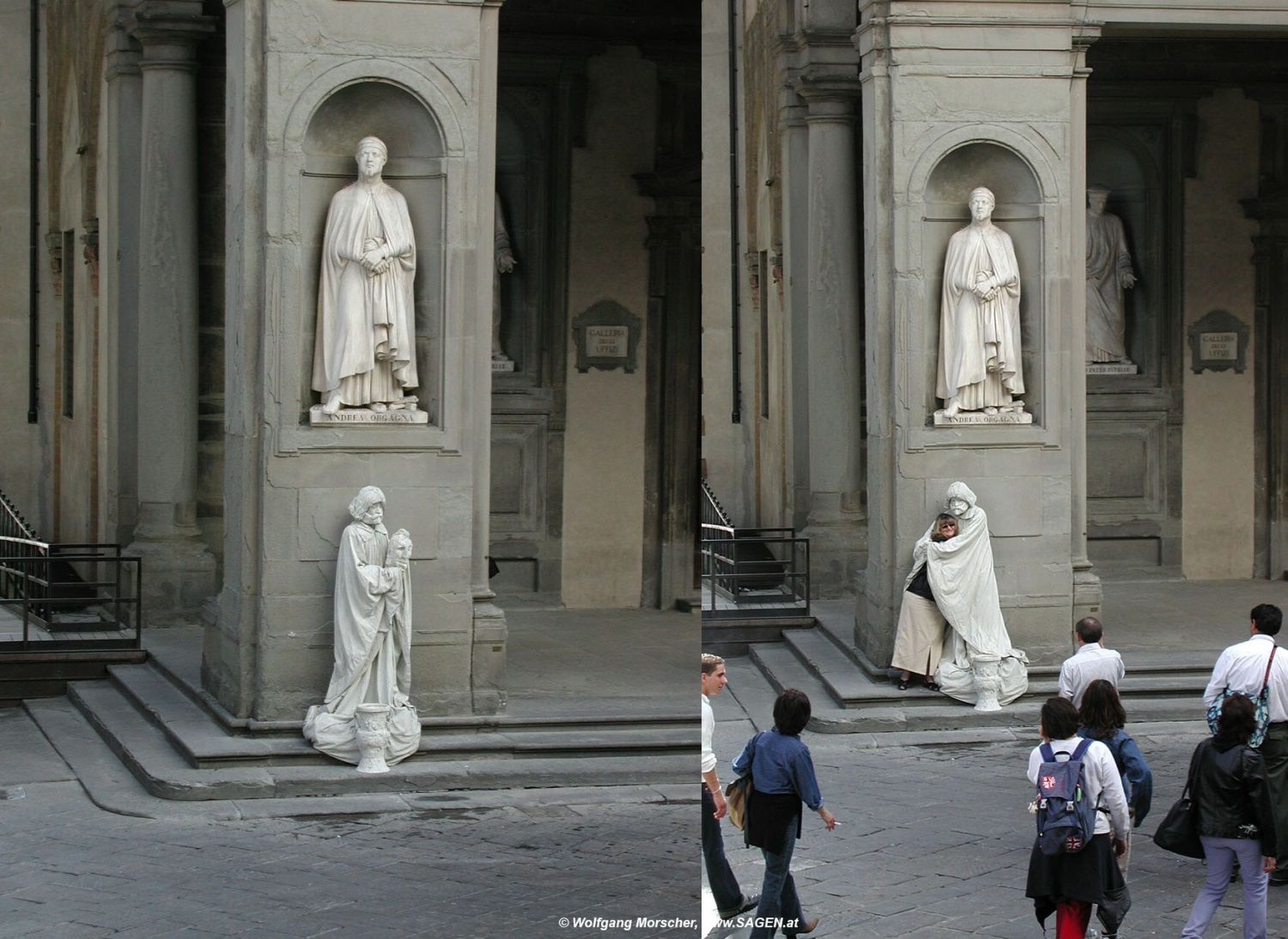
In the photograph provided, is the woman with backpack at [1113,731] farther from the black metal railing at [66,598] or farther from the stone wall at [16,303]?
the stone wall at [16,303]

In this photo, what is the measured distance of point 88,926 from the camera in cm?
840

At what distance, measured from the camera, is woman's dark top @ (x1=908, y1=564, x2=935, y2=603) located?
1279 cm

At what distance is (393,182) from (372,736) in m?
3.21

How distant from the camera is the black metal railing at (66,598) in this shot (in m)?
13.8

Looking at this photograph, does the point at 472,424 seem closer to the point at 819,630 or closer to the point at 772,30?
the point at 819,630

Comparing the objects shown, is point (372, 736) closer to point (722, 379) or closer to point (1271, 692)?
point (1271, 692)

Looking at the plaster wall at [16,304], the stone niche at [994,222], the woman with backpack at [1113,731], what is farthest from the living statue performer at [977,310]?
the plaster wall at [16,304]

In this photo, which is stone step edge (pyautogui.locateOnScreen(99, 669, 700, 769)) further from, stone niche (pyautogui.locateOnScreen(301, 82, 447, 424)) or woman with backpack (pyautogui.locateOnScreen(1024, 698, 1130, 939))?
woman with backpack (pyautogui.locateOnScreen(1024, 698, 1130, 939))

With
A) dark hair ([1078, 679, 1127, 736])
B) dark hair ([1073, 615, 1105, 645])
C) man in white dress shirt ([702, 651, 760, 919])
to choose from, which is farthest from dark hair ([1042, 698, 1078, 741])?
dark hair ([1073, 615, 1105, 645])

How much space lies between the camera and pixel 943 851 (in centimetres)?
961

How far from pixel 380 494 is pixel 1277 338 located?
11110 mm

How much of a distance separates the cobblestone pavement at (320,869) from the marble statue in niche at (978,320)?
374 centimetres

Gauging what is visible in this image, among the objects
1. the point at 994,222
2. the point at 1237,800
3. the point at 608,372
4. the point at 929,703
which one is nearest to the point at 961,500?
the point at 929,703

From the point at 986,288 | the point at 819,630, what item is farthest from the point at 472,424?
the point at 819,630
